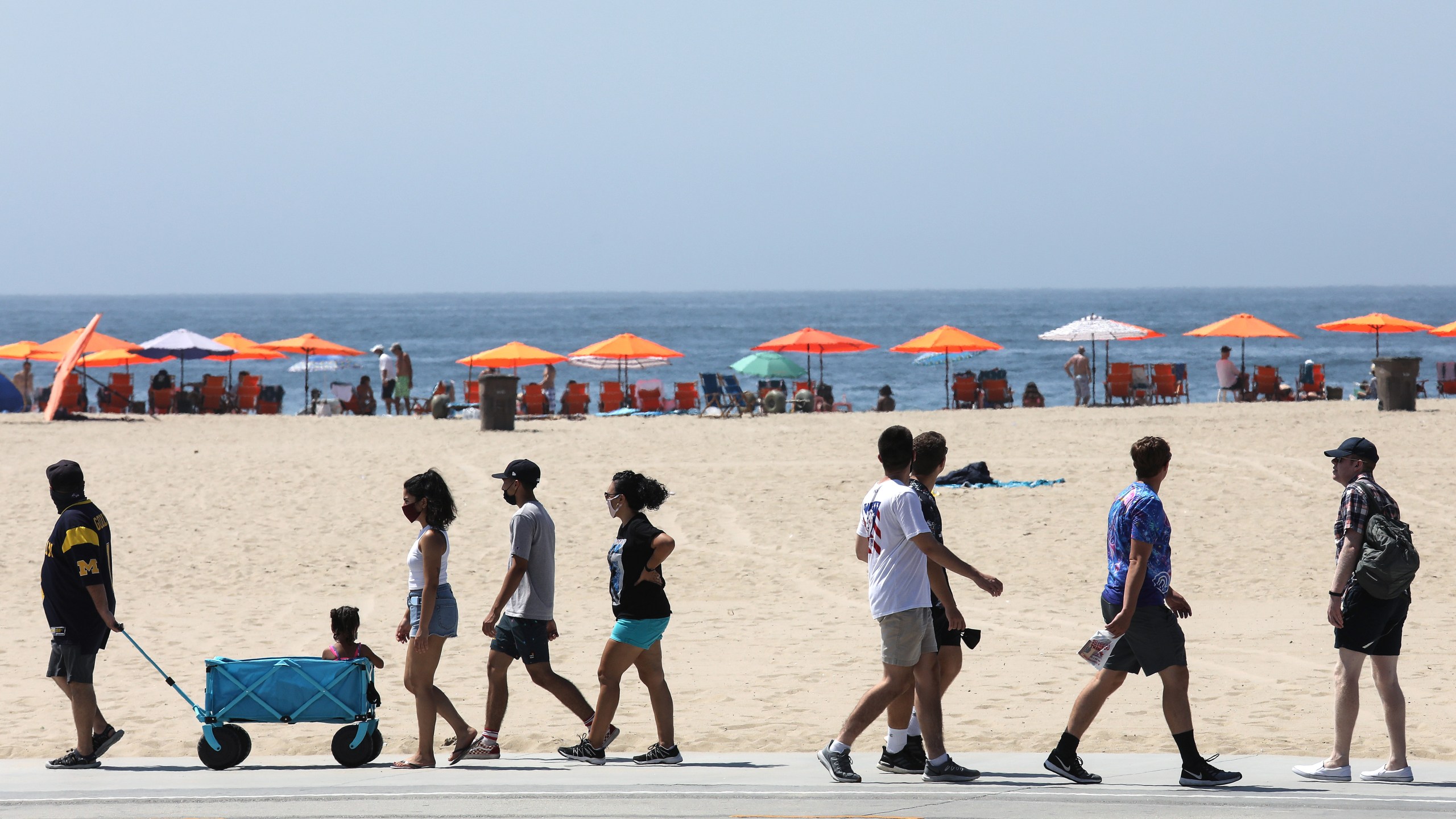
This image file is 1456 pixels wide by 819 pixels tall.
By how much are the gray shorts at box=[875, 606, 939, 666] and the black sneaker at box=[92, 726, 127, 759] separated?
3170 mm

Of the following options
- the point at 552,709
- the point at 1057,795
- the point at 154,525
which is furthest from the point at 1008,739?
the point at 154,525

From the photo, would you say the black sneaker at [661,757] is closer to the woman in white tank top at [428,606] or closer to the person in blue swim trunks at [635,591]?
the person in blue swim trunks at [635,591]

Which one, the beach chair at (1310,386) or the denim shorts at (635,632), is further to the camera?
the beach chair at (1310,386)

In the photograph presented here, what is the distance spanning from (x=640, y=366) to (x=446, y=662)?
21.2 metres

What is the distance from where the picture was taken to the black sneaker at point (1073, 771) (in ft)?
17.2

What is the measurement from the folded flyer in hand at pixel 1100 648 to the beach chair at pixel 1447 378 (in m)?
24.0

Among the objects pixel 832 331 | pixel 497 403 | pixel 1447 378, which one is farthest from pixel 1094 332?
pixel 832 331

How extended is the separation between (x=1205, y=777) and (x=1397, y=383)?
57.8 feet

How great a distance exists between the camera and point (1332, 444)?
55.7ft

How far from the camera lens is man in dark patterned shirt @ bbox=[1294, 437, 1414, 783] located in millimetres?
5066

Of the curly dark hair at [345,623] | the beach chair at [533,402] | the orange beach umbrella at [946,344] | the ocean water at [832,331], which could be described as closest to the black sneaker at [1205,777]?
the curly dark hair at [345,623]

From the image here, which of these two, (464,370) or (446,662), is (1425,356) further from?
(446,662)

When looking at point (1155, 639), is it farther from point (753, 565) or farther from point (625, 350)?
point (625, 350)

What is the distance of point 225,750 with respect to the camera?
578cm
